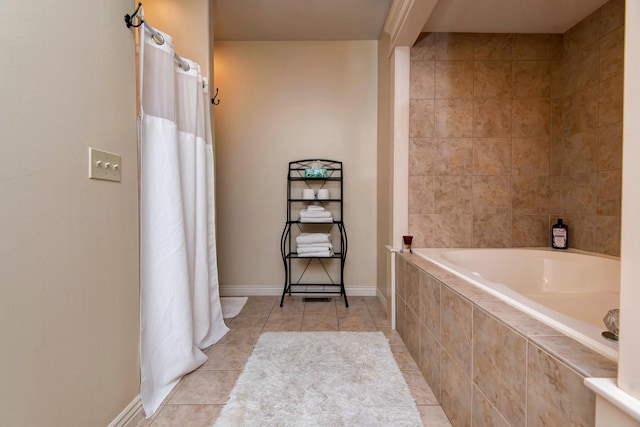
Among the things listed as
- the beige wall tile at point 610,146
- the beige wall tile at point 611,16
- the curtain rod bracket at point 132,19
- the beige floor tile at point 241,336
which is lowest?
the beige floor tile at point 241,336

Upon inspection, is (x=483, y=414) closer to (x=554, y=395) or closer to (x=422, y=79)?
(x=554, y=395)

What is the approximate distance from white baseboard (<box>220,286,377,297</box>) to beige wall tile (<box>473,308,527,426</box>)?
1.93 m

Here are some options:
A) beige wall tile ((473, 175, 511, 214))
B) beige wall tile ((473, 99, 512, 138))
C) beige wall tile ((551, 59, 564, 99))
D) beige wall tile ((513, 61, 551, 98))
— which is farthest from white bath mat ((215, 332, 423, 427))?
beige wall tile ((551, 59, 564, 99))

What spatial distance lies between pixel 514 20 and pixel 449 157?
3.26ft

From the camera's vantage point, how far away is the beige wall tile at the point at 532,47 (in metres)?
2.27

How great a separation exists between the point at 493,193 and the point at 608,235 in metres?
0.69

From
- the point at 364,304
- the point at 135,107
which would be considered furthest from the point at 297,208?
the point at 135,107

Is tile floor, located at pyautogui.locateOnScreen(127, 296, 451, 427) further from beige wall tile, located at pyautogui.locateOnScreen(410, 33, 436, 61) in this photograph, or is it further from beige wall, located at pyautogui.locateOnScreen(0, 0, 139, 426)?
beige wall tile, located at pyautogui.locateOnScreen(410, 33, 436, 61)

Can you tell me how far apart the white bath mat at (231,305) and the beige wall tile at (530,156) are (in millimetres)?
2383

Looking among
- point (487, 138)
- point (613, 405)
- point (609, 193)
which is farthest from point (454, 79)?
point (613, 405)

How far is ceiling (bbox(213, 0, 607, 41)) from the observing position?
1.98 meters

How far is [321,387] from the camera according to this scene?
1.44m

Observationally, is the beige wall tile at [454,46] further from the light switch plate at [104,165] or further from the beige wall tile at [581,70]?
the light switch plate at [104,165]

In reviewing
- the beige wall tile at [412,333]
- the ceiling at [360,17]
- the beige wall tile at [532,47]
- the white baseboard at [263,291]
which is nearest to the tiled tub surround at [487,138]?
the beige wall tile at [532,47]
